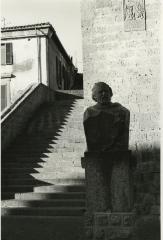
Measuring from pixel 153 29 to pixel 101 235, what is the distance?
5349 mm

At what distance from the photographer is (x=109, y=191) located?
531 centimetres

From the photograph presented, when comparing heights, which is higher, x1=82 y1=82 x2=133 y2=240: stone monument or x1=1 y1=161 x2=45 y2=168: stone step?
x1=82 y1=82 x2=133 y2=240: stone monument

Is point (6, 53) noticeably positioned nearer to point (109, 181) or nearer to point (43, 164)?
point (43, 164)

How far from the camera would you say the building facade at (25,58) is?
20.2m

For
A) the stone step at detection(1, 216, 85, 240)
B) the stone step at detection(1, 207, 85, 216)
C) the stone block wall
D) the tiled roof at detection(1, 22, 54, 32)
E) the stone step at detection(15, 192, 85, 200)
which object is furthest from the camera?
the tiled roof at detection(1, 22, 54, 32)

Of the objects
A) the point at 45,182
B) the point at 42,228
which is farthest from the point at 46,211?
the point at 45,182

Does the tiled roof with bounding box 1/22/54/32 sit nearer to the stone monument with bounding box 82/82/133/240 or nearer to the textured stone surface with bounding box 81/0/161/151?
the textured stone surface with bounding box 81/0/161/151

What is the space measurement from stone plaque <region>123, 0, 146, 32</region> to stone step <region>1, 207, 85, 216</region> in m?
4.12

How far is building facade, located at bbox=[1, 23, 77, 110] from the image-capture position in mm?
20203

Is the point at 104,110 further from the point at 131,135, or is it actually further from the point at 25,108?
the point at 25,108

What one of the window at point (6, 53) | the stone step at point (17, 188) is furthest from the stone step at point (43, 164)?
the window at point (6, 53)

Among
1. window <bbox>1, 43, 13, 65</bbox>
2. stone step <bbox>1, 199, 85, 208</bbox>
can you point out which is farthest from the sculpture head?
window <bbox>1, 43, 13, 65</bbox>

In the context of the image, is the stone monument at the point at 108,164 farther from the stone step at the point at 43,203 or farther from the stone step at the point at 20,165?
A: the stone step at the point at 20,165

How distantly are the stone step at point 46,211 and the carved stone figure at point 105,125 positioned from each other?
248 centimetres
